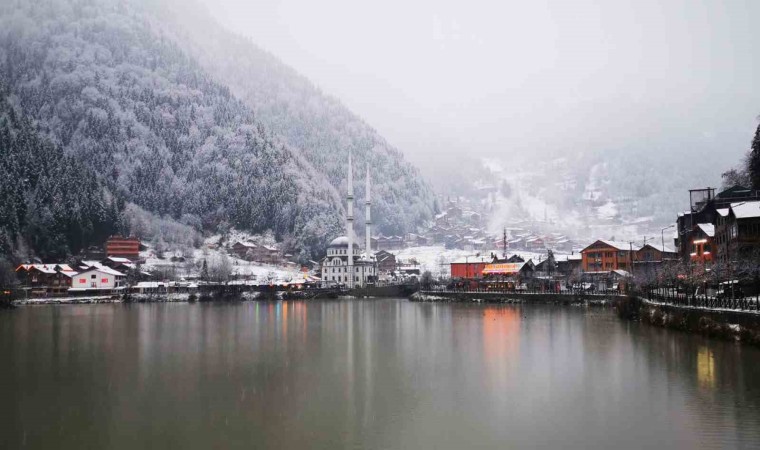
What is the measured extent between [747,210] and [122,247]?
95473mm

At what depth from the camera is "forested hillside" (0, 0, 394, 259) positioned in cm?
13788

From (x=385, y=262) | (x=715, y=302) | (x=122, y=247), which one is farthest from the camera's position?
(x=385, y=262)

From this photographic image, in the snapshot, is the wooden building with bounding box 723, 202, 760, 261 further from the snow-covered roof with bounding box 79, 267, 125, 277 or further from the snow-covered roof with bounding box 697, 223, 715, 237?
the snow-covered roof with bounding box 79, 267, 125, 277

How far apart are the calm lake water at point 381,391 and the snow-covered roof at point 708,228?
1963 cm

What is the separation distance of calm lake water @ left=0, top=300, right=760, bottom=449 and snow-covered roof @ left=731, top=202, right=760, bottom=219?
12.1 metres

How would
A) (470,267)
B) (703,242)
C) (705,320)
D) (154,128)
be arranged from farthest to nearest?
(154,128) → (470,267) → (703,242) → (705,320)

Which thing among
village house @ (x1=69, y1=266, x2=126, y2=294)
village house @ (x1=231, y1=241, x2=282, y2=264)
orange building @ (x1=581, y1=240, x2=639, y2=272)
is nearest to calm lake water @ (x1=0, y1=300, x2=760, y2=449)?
orange building @ (x1=581, y1=240, x2=639, y2=272)

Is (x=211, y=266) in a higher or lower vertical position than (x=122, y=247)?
lower

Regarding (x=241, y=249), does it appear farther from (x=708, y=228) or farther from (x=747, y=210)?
(x=747, y=210)

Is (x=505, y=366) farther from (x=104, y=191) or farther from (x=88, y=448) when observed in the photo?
(x=104, y=191)

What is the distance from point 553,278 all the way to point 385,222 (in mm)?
93384

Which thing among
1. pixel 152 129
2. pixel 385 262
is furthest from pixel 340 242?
pixel 152 129

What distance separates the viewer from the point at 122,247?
110500 millimetres

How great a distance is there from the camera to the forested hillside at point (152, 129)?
452 ft
